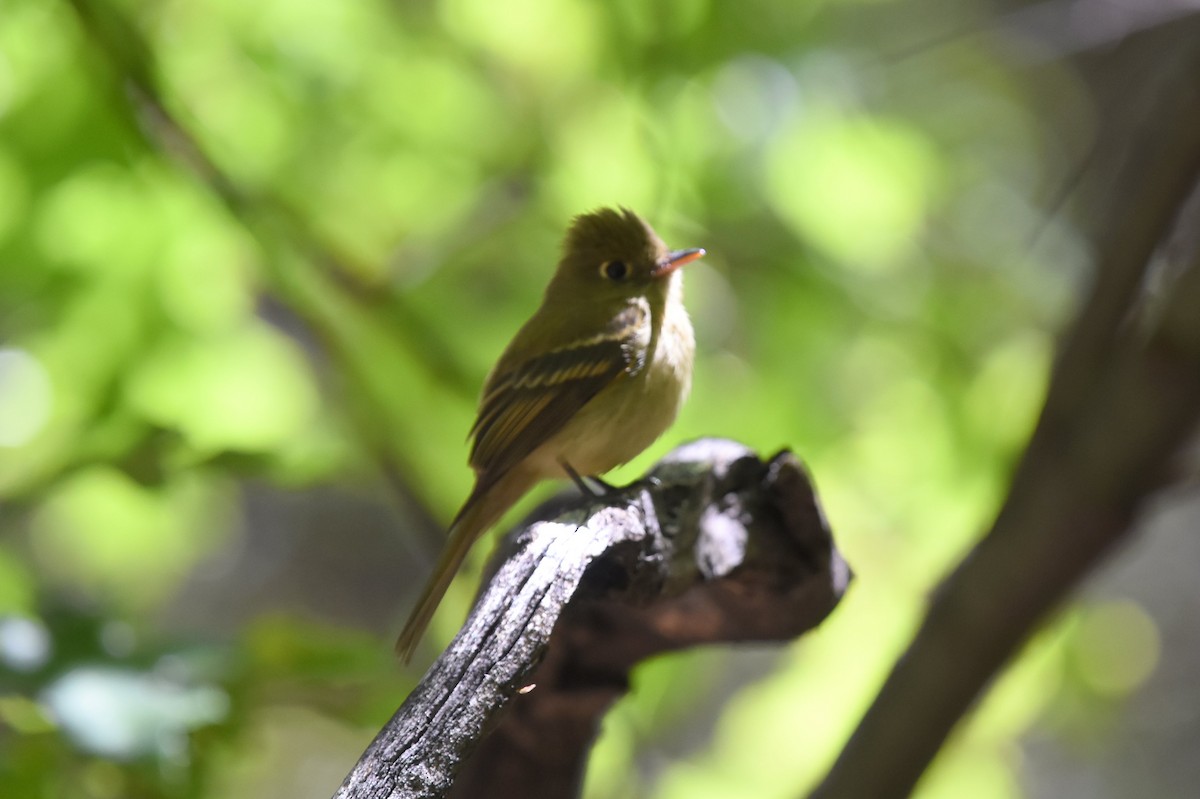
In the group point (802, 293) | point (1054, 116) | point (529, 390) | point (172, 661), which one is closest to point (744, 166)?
point (802, 293)

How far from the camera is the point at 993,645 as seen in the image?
2.12 metres

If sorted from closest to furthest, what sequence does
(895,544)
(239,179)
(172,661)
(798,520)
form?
(798,520) → (172,661) → (239,179) → (895,544)

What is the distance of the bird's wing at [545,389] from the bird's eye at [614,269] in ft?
0.59

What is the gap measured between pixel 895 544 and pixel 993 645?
3.80 feet

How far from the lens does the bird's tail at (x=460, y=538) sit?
6.59ft

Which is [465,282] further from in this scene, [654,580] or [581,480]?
[654,580]

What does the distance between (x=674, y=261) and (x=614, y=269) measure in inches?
7.2

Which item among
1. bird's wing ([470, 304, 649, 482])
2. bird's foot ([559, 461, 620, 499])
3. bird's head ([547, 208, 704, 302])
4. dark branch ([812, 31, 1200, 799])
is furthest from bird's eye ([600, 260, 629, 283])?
dark branch ([812, 31, 1200, 799])

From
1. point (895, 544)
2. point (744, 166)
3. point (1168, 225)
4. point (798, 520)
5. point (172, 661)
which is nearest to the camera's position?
point (798, 520)

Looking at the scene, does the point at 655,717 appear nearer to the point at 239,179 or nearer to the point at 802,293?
the point at 802,293

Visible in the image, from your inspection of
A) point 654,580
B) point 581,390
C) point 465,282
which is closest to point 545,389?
point 581,390

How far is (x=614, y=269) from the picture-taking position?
2564 millimetres

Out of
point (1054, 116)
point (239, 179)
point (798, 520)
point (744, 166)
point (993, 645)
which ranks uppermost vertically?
point (1054, 116)

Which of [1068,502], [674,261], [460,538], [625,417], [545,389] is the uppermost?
[674,261]
